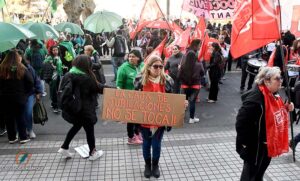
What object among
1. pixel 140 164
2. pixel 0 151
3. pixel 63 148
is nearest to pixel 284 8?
pixel 140 164

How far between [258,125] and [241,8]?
1.62 metres

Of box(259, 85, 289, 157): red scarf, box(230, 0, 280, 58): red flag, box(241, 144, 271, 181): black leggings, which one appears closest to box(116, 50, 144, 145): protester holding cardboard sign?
box(230, 0, 280, 58): red flag

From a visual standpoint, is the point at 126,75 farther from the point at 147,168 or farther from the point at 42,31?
the point at 42,31

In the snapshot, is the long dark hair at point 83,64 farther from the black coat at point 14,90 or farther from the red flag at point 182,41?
the red flag at point 182,41

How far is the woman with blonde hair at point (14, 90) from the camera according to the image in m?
5.61

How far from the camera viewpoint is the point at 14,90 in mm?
5703

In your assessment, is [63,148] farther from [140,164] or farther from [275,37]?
[275,37]

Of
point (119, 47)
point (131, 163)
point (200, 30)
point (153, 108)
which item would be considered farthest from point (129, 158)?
point (119, 47)

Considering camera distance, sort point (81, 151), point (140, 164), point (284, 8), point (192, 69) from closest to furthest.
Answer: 1. point (140, 164)
2. point (81, 151)
3. point (192, 69)
4. point (284, 8)

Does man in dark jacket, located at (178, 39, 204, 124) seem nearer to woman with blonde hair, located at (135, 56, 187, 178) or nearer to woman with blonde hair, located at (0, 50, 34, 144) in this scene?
woman with blonde hair, located at (135, 56, 187, 178)

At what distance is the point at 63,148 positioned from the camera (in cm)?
524

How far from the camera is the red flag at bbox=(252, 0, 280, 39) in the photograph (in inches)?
167

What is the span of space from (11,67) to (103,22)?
553 centimetres

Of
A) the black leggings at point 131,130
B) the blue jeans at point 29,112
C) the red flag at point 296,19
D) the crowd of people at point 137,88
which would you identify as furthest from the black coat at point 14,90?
the red flag at point 296,19
